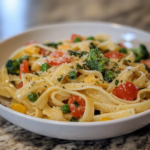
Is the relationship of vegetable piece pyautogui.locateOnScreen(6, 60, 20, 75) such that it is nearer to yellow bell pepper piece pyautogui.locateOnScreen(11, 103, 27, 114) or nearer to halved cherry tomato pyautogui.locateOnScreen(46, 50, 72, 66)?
halved cherry tomato pyautogui.locateOnScreen(46, 50, 72, 66)

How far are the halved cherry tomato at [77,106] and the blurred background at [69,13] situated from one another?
556 cm

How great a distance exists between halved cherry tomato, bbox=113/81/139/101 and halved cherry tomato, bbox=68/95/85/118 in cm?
68

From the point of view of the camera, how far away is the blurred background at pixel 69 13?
8.68 meters

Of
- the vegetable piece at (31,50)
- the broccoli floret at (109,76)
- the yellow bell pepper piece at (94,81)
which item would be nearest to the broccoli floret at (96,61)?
the broccoli floret at (109,76)

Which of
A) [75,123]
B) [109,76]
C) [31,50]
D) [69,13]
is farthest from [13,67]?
[69,13]

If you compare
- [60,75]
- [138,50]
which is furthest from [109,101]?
[138,50]

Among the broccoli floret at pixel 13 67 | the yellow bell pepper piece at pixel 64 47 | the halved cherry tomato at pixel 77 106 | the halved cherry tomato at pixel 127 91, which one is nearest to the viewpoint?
the halved cherry tomato at pixel 77 106

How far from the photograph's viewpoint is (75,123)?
2.74 m

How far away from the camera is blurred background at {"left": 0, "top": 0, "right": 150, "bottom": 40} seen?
8.68 meters

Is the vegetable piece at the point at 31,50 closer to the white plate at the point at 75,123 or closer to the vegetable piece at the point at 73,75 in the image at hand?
the white plate at the point at 75,123

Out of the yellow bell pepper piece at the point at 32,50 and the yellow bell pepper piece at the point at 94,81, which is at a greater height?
the yellow bell pepper piece at the point at 32,50

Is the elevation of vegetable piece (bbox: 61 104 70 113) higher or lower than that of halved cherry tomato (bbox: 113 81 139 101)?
lower

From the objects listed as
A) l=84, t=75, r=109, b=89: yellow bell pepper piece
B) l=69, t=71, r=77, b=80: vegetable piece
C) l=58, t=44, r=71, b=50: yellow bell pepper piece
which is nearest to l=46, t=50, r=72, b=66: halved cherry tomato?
l=69, t=71, r=77, b=80: vegetable piece

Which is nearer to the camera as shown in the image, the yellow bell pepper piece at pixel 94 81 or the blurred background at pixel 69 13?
the yellow bell pepper piece at pixel 94 81
